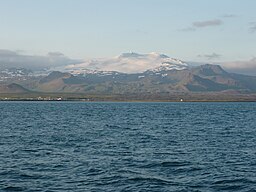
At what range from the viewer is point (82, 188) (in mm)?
33812

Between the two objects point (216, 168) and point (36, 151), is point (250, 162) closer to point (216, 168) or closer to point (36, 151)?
point (216, 168)

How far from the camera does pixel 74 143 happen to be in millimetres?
59031

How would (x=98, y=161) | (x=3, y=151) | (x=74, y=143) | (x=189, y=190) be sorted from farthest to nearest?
1. (x=74, y=143)
2. (x=3, y=151)
3. (x=98, y=161)
4. (x=189, y=190)

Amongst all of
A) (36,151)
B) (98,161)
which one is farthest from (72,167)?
(36,151)

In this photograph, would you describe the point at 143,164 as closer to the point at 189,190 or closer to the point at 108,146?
the point at 189,190

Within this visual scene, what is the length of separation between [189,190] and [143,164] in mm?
10172

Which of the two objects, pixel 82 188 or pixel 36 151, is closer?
pixel 82 188

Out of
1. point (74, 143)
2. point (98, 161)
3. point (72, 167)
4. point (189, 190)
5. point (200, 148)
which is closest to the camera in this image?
point (189, 190)

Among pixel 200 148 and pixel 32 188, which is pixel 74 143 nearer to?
pixel 200 148

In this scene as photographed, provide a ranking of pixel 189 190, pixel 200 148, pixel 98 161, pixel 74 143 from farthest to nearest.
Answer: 1. pixel 74 143
2. pixel 200 148
3. pixel 98 161
4. pixel 189 190

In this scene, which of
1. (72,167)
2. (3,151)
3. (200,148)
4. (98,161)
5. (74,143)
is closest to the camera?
(72,167)

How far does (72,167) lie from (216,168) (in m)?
12.7

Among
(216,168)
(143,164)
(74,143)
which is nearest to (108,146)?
(74,143)

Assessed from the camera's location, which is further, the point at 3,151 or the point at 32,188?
the point at 3,151
